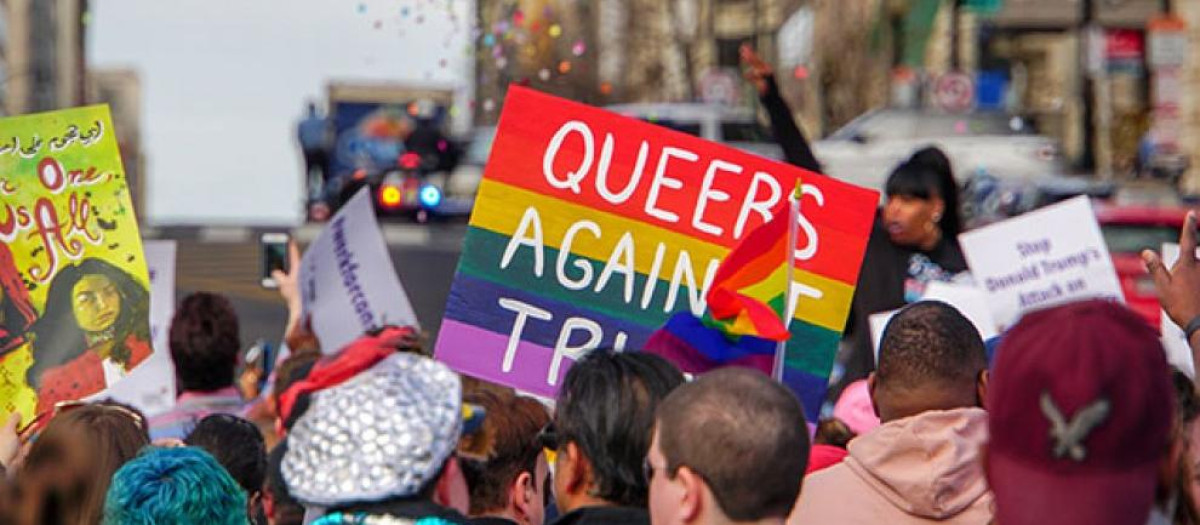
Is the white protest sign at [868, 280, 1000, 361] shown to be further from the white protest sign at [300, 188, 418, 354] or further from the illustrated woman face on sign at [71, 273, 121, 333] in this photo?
the illustrated woman face on sign at [71, 273, 121, 333]

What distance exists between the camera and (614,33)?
5800 cm

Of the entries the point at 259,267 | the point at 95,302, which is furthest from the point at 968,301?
the point at 259,267

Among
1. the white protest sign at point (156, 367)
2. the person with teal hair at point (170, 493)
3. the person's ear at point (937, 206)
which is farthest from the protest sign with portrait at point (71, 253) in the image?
the person's ear at point (937, 206)

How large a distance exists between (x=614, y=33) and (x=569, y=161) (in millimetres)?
52643

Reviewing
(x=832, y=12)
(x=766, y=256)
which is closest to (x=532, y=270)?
(x=766, y=256)

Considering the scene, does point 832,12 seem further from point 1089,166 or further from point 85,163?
point 85,163

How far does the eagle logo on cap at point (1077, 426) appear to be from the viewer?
2.75 metres

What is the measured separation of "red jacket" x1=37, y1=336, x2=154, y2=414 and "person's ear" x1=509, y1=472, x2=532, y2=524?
5.96 ft

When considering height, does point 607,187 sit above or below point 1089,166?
above

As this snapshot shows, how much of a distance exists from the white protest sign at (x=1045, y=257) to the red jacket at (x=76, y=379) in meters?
2.85

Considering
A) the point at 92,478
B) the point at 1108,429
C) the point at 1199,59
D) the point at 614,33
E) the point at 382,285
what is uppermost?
the point at 1108,429

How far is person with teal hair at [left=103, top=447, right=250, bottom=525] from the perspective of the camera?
3887 millimetres

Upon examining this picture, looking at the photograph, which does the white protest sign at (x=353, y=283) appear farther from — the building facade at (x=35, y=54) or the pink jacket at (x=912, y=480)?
the building facade at (x=35, y=54)

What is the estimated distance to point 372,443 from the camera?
358 centimetres
